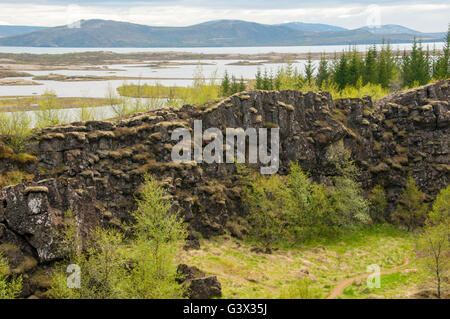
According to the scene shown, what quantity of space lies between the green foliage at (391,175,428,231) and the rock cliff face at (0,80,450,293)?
16.0 feet

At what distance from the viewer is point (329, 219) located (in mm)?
80375

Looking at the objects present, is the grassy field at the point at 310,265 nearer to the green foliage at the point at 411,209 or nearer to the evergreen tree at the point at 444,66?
the green foliage at the point at 411,209

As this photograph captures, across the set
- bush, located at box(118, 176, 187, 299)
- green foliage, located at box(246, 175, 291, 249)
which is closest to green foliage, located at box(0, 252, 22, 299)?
bush, located at box(118, 176, 187, 299)

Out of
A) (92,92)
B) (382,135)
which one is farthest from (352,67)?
(92,92)

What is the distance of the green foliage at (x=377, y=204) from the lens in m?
87.6

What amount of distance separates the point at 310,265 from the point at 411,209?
30.8 meters

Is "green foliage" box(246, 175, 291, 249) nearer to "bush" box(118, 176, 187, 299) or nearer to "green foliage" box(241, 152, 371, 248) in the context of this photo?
"green foliage" box(241, 152, 371, 248)

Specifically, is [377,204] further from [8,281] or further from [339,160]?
[8,281]

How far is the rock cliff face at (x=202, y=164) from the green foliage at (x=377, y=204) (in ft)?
10.7

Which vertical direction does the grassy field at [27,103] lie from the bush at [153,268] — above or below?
above

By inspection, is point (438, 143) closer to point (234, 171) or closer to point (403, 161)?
point (403, 161)

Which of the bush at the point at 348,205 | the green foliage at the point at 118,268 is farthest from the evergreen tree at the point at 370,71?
the green foliage at the point at 118,268

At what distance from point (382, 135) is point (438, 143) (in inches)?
466
